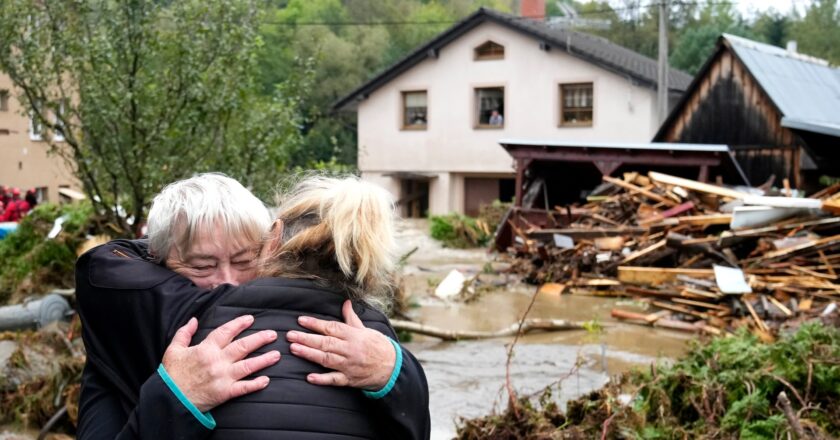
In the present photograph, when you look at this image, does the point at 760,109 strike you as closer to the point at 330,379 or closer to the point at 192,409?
the point at 330,379

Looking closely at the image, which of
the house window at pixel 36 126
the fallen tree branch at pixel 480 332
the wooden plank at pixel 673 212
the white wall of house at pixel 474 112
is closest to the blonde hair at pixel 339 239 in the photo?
the house window at pixel 36 126

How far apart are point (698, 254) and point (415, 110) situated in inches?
839

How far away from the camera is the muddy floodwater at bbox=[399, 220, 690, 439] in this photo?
8625mm

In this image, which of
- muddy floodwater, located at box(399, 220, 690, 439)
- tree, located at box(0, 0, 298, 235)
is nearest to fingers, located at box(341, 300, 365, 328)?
muddy floodwater, located at box(399, 220, 690, 439)

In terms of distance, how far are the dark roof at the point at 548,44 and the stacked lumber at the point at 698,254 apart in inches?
489

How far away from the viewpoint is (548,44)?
31375 millimetres

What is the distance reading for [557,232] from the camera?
17297 millimetres

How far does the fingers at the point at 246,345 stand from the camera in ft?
6.96

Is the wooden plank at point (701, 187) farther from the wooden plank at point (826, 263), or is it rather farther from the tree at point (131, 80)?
the tree at point (131, 80)

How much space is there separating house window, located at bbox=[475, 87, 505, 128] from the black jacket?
30881mm

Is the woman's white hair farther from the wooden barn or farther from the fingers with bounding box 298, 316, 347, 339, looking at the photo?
the wooden barn

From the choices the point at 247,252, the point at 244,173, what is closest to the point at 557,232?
the point at 244,173

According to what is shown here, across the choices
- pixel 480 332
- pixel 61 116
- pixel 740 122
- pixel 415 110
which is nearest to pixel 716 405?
pixel 480 332

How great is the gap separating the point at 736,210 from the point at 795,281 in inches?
A: 79.7
